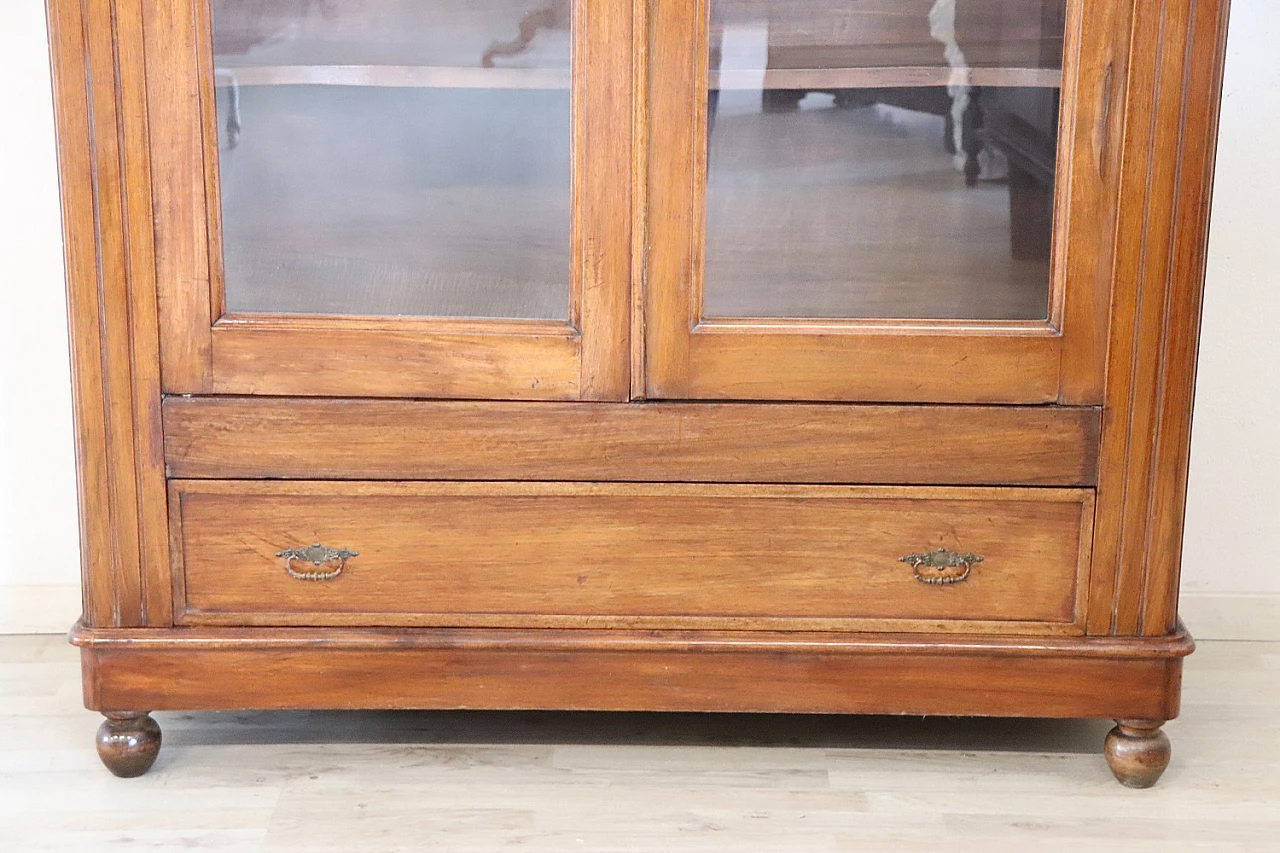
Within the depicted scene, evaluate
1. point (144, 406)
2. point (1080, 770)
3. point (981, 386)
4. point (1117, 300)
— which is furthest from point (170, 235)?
point (1080, 770)

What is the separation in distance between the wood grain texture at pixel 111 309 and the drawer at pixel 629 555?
0.14ft

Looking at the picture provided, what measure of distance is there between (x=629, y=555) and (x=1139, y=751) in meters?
0.57

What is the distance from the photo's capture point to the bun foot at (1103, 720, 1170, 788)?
140 cm

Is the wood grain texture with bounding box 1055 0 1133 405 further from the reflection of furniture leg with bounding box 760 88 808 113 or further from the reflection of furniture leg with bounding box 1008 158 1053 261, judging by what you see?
the reflection of furniture leg with bounding box 760 88 808 113

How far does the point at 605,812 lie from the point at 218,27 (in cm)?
86

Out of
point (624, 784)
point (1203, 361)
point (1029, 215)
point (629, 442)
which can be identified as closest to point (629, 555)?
point (629, 442)

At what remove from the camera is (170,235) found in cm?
130

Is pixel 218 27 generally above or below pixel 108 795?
above

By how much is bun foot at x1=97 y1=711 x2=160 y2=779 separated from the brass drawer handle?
81cm

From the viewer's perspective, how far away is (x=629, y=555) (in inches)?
53.5

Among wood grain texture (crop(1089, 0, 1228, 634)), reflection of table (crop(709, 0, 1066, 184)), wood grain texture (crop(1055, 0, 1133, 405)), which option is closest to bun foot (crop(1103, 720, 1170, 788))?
wood grain texture (crop(1089, 0, 1228, 634))

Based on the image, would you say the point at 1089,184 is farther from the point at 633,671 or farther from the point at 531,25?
the point at 633,671

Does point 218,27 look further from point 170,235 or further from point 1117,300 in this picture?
point 1117,300

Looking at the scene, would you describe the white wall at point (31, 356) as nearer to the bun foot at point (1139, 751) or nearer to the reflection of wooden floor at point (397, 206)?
the reflection of wooden floor at point (397, 206)
